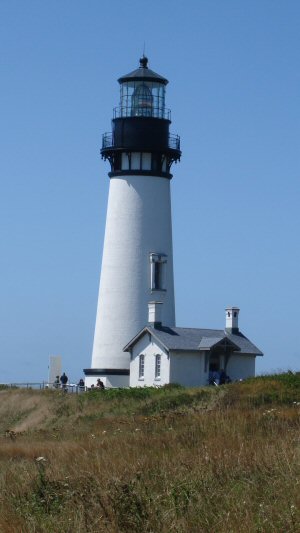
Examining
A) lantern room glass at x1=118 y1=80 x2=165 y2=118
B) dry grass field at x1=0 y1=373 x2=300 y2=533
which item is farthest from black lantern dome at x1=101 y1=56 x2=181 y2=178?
dry grass field at x1=0 y1=373 x2=300 y2=533

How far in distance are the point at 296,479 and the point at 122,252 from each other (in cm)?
3580

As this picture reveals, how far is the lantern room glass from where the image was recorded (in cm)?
4681

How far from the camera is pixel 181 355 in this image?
4381 centimetres

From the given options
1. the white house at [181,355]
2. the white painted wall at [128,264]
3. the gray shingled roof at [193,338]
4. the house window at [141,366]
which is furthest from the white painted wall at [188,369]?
the white painted wall at [128,264]

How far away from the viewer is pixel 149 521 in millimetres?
9266

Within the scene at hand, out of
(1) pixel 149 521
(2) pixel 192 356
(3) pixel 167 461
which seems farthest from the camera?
(2) pixel 192 356

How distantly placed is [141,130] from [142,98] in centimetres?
155

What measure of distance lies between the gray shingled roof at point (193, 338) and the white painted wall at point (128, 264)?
3.02 ft

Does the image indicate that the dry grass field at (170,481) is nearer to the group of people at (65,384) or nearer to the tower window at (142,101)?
the group of people at (65,384)

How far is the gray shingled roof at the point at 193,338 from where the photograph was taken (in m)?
43.8

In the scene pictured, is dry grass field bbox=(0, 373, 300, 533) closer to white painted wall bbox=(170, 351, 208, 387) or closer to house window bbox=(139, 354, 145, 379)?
white painted wall bbox=(170, 351, 208, 387)

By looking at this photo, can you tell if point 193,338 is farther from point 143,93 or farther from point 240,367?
point 143,93

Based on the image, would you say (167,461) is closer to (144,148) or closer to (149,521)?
(149,521)

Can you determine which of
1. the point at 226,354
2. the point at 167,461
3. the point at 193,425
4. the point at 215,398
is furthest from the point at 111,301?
the point at 167,461
